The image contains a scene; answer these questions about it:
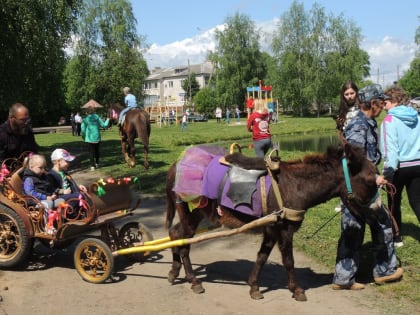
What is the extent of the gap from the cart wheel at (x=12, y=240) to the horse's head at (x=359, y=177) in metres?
3.88

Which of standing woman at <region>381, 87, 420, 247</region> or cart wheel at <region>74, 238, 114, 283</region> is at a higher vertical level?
standing woman at <region>381, 87, 420, 247</region>

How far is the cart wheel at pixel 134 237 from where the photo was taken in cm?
616

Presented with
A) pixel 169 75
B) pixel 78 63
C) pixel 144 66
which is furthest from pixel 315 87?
pixel 169 75

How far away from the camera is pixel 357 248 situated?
198 inches

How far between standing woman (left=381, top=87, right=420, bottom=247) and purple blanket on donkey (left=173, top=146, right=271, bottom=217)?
180 centimetres

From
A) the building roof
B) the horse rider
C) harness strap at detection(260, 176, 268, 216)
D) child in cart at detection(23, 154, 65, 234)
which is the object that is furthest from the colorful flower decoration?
the building roof

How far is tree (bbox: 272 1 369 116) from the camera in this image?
177ft

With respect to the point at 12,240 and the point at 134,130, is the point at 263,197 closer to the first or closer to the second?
the point at 12,240

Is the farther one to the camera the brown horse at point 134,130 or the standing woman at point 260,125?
the brown horse at point 134,130

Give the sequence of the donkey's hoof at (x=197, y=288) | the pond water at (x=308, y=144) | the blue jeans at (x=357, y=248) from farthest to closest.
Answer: the pond water at (x=308, y=144)
the donkey's hoof at (x=197, y=288)
the blue jeans at (x=357, y=248)

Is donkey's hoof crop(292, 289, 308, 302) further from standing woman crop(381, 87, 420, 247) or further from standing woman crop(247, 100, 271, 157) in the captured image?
standing woman crop(247, 100, 271, 157)

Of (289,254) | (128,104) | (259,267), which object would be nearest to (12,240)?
(259,267)

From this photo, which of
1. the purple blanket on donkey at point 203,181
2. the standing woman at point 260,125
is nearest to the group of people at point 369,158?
the purple blanket on donkey at point 203,181

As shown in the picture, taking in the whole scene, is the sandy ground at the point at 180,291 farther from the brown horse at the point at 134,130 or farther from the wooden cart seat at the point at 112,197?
the brown horse at the point at 134,130
